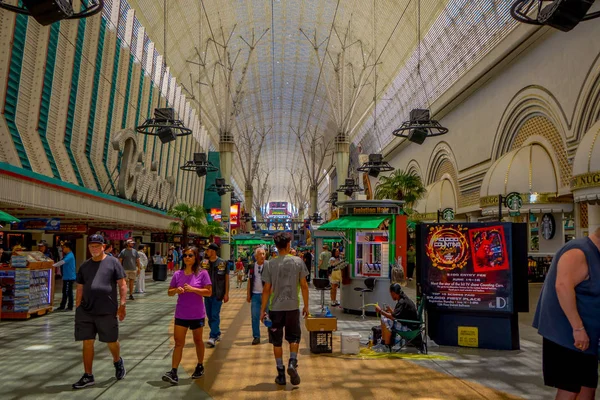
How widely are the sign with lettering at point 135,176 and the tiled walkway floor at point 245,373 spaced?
16.2 metres

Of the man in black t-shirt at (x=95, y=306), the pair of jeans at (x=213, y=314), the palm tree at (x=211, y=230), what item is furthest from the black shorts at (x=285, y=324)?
the palm tree at (x=211, y=230)

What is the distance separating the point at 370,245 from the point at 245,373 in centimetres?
780

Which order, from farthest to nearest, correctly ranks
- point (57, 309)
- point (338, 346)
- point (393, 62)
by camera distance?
point (393, 62)
point (57, 309)
point (338, 346)

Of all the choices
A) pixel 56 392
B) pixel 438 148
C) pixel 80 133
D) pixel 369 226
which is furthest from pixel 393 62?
pixel 56 392

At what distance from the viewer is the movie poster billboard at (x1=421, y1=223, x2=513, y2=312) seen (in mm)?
8680

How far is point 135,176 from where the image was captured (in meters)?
27.4

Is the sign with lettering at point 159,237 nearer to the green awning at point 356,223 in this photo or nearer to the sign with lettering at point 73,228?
the sign with lettering at point 73,228

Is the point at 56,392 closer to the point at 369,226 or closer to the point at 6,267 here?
the point at 6,267

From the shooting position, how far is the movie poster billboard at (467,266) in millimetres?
8680

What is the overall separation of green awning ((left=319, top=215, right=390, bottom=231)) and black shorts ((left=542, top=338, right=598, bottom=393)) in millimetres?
8881

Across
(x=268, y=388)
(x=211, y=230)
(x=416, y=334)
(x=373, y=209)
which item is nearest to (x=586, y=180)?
(x=373, y=209)

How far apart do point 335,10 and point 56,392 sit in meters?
43.8

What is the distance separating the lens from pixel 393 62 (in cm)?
4341

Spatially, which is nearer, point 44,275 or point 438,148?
point 44,275
